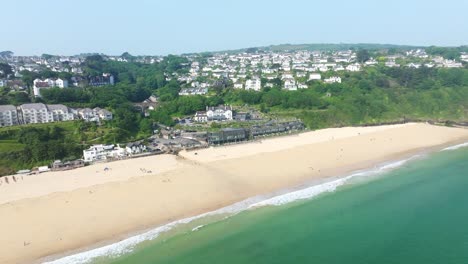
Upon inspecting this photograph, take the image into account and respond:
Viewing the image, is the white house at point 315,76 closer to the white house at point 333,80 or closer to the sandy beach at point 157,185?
the white house at point 333,80

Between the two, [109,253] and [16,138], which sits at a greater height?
[16,138]

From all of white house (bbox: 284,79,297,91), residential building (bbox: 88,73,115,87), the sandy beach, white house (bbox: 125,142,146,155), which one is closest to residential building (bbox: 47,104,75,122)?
white house (bbox: 125,142,146,155)

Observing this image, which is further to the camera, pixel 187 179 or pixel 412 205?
pixel 187 179

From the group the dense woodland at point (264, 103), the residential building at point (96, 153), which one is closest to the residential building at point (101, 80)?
the dense woodland at point (264, 103)

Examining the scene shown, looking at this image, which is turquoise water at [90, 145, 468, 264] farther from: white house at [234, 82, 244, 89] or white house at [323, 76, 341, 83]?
white house at [234, 82, 244, 89]

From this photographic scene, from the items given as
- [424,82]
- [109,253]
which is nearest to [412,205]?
[109,253]

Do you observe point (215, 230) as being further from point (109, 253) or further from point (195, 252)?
point (109, 253)
